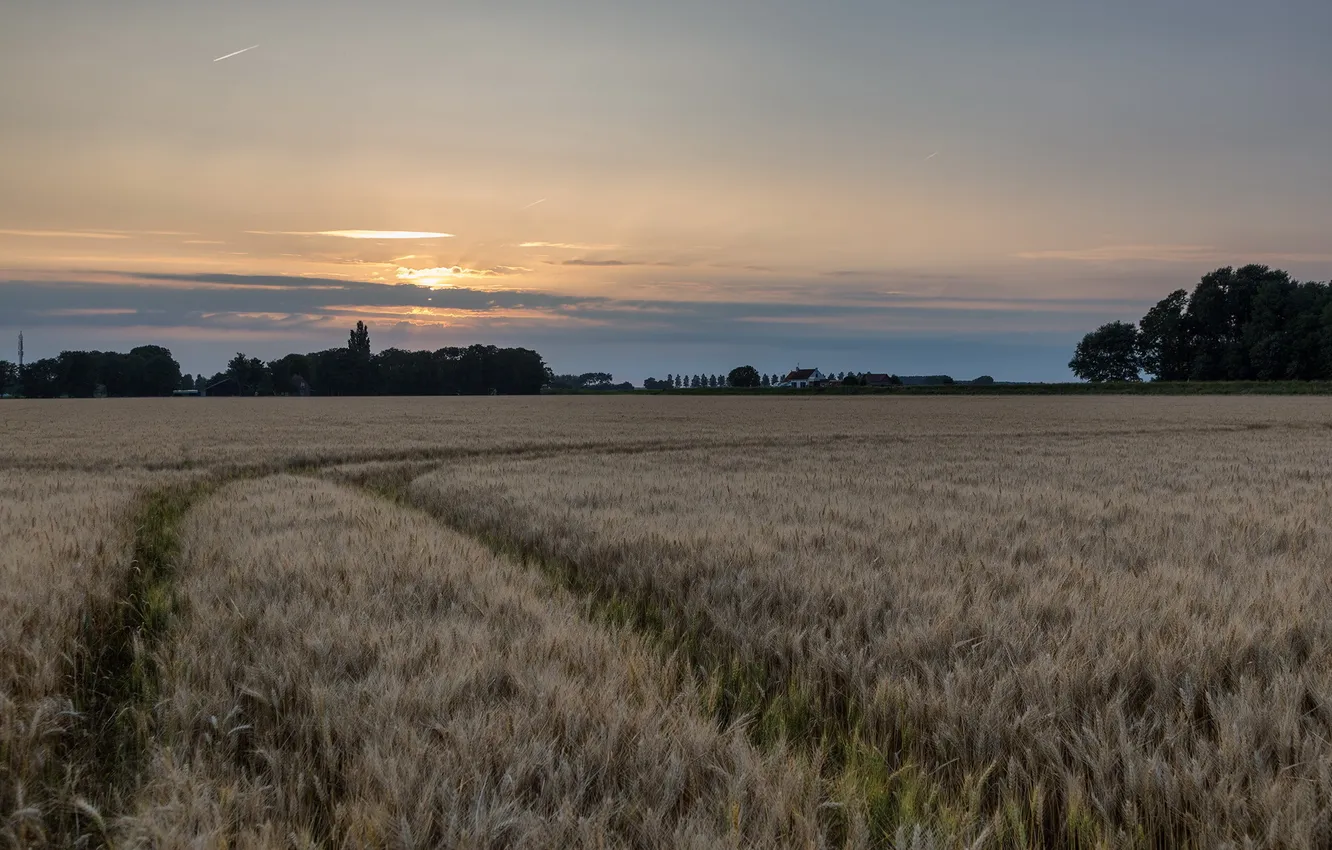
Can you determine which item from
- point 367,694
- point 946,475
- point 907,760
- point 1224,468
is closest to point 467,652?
point 367,694

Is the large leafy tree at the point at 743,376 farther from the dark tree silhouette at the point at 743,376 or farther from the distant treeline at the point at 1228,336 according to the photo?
the distant treeline at the point at 1228,336

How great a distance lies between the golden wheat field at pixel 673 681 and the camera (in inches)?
109

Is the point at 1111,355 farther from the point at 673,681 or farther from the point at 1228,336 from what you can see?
the point at 673,681

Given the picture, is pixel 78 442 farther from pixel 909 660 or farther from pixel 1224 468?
pixel 1224 468

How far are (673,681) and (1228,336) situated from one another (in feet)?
439

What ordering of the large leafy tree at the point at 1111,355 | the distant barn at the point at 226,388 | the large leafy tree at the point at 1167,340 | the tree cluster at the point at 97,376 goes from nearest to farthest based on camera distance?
the large leafy tree at the point at 1167,340 < the large leafy tree at the point at 1111,355 < the tree cluster at the point at 97,376 < the distant barn at the point at 226,388

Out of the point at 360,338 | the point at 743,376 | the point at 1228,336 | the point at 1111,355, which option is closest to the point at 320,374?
the point at 360,338

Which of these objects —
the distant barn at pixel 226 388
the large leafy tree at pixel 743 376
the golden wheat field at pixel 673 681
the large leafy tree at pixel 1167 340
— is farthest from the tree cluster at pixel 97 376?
the large leafy tree at pixel 1167 340

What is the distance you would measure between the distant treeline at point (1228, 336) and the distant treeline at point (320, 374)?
103 m

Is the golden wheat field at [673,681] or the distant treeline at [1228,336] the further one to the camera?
the distant treeline at [1228,336]

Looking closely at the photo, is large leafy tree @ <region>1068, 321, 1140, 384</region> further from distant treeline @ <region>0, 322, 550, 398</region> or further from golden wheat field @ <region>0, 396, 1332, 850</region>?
golden wheat field @ <region>0, 396, 1332, 850</region>

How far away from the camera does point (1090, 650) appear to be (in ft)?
13.4

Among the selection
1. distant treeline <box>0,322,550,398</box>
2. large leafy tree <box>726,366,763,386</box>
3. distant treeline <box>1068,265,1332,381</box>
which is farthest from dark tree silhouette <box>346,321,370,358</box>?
distant treeline <box>1068,265,1332,381</box>

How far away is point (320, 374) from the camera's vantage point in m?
146
